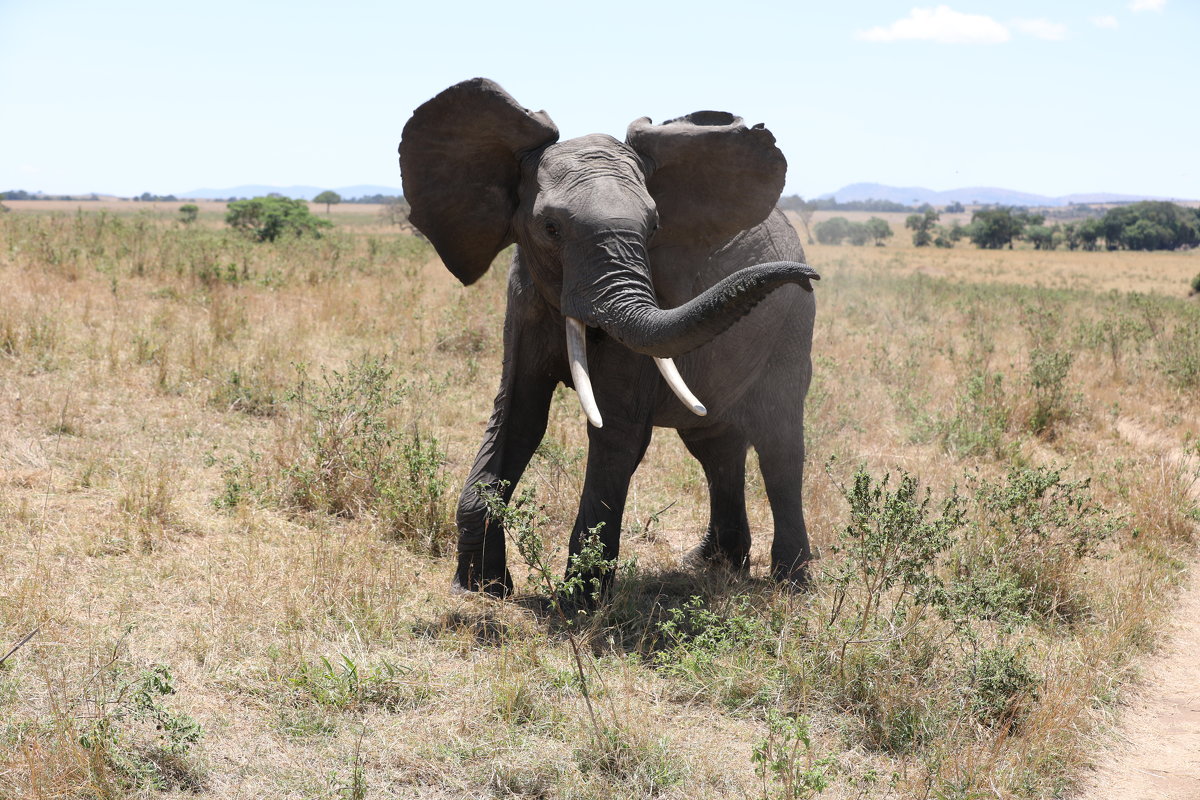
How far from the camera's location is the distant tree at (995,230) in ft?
244

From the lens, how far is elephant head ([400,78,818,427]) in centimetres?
418

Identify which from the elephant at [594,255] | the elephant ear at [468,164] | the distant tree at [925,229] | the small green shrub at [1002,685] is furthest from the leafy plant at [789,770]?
the distant tree at [925,229]

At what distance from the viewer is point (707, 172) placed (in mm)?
5160

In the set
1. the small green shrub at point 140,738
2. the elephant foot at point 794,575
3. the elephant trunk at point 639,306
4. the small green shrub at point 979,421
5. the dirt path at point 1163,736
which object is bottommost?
the dirt path at point 1163,736

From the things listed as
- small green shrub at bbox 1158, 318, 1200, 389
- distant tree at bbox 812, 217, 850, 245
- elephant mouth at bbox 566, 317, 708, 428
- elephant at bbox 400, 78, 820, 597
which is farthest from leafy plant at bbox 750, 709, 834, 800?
distant tree at bbox 812, 217, 850, 245

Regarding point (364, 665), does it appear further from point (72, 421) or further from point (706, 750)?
point (72, 421)

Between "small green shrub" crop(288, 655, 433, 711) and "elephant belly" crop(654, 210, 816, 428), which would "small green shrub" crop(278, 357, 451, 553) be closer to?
"elephant belly" crop(654, 210, 816, 428)

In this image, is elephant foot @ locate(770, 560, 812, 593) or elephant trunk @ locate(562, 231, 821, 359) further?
elephant foot @ locate(770, 560, 812, 593)

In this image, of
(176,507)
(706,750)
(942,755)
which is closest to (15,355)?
(176,507)

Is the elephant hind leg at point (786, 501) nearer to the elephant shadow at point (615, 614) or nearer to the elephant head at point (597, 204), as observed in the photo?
the elephant shadow at point (615, 614)

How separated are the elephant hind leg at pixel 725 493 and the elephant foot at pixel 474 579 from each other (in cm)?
145

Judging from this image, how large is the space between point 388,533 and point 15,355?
436cm

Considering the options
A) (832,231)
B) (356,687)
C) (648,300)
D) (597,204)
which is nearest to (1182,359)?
(648,300)

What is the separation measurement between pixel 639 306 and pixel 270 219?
23.5 metres
